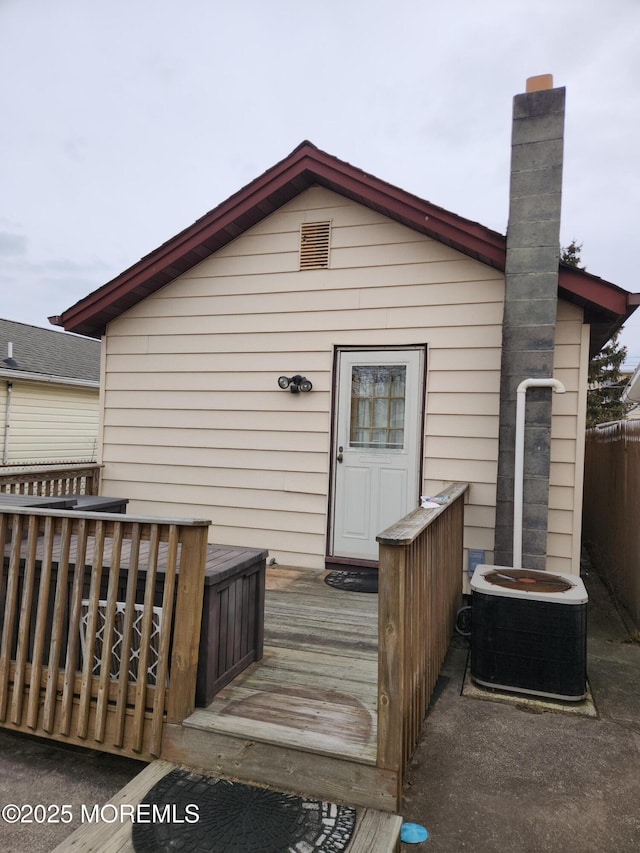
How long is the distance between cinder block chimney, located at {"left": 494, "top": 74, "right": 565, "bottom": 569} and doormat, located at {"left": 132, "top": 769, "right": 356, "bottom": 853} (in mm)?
2505

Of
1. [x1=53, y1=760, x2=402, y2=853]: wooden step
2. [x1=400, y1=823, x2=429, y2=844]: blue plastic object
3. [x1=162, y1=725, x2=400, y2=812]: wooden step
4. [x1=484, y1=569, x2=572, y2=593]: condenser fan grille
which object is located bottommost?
[x1=400, y1=823, x2=429, y2=844]: blue plastic object

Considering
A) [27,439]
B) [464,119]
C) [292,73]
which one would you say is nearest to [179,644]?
[292,73]

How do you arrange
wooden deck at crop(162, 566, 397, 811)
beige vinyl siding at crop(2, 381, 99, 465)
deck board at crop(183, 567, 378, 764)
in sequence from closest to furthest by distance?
wooden deck at crop(162, 566, 397, 811)
deck board at crop(183, 567, 378, 764)
beige vinyl siding at crop(2, 381, 99, 465)

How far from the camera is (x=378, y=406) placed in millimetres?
4758

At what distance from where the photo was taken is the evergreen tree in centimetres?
1551

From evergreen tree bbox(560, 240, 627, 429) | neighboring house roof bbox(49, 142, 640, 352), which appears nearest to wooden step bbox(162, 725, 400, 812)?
neighboring house roof bbox(49, 142, 640, 352)

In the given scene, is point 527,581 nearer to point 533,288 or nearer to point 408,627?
point 408,627

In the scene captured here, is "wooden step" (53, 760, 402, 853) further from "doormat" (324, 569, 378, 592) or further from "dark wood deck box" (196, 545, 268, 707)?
"doormat" (324, 569, 378, 592)

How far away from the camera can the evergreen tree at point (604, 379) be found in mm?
15508

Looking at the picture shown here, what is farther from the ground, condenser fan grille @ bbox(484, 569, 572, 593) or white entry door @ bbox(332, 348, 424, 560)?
white entry door @ bbox(332, 348, 424, 560)

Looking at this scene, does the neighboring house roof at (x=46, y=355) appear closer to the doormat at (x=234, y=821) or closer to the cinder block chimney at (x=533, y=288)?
the cinder block chimney at (x=533, y=288)

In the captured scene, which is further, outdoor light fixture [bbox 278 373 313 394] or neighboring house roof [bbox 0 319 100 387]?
neighboring house roof [bbox 0 319 100 387]

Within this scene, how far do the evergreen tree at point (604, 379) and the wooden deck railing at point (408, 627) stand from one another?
14199 millimetres

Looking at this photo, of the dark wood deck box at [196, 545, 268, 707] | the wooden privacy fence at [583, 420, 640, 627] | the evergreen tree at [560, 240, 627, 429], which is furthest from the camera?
the evergreen tree at [560, 240, 627, 429]
